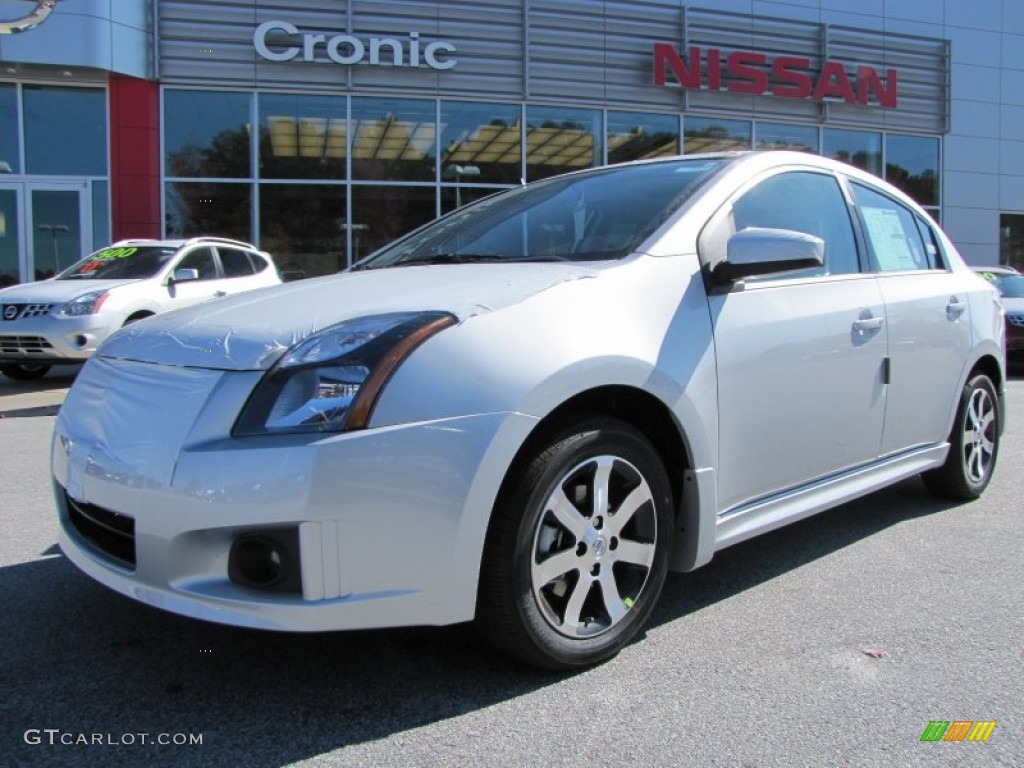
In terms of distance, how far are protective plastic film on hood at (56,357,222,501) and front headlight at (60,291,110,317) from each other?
6.81 meters

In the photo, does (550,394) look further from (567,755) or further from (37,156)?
(37,156)

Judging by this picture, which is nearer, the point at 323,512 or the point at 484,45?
the point at 323,512

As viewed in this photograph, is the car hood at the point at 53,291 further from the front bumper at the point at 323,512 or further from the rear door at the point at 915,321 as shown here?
the rear door at the point at 915,321

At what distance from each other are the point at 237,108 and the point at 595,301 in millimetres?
13618

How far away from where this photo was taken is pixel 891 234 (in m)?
4.07

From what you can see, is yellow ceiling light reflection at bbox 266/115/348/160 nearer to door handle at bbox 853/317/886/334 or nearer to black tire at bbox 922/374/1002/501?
black tire at bbox 922/374/1002/501

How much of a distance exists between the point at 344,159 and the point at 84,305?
7045mm

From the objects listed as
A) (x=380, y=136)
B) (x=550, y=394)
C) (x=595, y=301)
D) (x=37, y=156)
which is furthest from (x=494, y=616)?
(x=37, y=156)

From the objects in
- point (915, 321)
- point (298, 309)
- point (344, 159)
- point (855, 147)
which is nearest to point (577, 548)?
point (298, 309)

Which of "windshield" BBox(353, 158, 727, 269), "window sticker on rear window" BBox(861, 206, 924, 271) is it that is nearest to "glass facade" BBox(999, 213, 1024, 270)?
"window sticker on rear window" BBox(861, 206, 924, 271)

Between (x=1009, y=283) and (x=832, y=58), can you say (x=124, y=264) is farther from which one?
(x=832, y=58)

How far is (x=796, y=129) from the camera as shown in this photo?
17578 millimetres

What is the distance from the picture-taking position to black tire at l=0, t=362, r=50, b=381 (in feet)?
32.2

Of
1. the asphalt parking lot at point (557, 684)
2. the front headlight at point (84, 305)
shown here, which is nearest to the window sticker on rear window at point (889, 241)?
the asphalt parking lot at point (557, 684)
